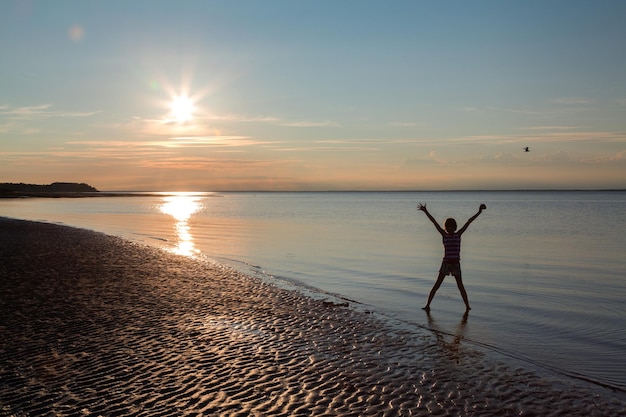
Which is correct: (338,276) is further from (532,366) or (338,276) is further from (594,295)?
(532,366)

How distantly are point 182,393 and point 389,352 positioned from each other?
4493mm

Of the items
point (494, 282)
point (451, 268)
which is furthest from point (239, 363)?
point (494, 282)

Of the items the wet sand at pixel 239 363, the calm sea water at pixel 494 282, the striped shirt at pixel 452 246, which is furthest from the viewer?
the striped shirt at pixel 452 246

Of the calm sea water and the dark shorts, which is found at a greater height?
the dark shorts

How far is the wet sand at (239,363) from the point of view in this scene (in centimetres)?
735

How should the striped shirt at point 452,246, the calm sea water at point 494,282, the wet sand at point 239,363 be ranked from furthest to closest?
1. the striped shirt at point 452,246
2. the calm sea water at point 494,282
3. the wet sand at point 239,363

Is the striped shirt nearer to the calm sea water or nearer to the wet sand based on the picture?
the calm sea water

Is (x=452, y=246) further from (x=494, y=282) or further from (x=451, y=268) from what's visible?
(x=494, y=282)

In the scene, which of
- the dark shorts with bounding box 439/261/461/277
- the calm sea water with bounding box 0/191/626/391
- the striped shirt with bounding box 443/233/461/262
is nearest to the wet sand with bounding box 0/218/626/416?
the calm sea water with bounding box 0/191/626/391

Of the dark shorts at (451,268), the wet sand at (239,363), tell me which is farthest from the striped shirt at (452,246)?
the wet sand at (239,363)

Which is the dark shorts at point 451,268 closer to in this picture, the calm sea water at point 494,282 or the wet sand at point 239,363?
the calm sea water at point 494,282

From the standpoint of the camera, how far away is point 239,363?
30.0 feet

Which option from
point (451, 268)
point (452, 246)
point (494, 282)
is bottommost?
point (494, 282)

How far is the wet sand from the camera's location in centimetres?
735
